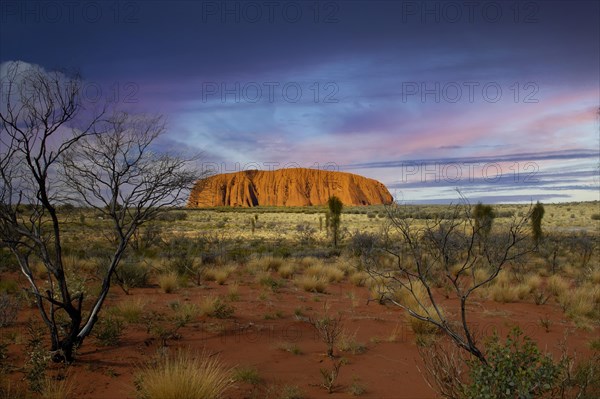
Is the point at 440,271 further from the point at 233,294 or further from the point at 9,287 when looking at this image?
the point at 9,287

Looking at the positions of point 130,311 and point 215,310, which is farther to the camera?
point 215,310

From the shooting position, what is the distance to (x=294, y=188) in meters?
153

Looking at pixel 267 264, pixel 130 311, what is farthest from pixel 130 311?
pixel 267 264

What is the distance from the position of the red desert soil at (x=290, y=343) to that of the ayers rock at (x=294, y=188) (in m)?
128

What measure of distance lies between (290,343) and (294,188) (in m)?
145

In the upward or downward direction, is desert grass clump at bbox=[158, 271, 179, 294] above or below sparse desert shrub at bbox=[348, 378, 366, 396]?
above

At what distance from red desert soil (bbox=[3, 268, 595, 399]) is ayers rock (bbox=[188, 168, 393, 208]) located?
12775cm

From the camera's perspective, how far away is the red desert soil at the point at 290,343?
589cm

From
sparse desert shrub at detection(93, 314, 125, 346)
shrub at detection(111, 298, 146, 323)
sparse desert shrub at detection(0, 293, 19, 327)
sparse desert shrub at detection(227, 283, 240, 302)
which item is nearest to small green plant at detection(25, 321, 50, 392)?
sparse desert shrub at detection(93, 314, 125, 346)

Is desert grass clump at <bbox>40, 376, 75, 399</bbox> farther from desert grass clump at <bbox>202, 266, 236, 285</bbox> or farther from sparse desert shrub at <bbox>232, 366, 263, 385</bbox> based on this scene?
desert grass clump at <bbox>202, 266, 236, 285</bbox>

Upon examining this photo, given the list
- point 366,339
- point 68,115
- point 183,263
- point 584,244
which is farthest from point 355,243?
point 68,115

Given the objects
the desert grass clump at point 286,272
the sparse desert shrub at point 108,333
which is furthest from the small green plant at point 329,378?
the desert grass clump at point 286,272

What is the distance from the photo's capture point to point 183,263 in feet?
49.2

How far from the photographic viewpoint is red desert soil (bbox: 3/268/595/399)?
589cm
